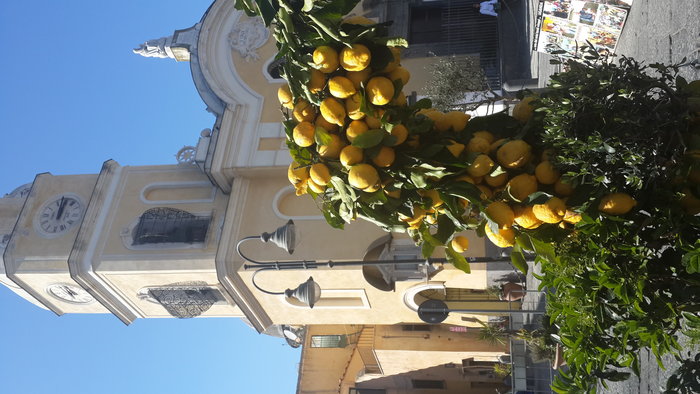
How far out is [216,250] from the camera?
11.8 meters

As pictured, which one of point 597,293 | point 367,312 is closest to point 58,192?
point 367,312

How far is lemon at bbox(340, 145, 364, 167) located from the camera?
11.6 ft

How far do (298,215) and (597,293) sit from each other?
30.0 ft

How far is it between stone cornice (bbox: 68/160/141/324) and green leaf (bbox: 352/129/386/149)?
10382 millimetres

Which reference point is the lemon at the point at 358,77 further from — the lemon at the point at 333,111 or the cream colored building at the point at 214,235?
the cream colored building at the point at 214,235

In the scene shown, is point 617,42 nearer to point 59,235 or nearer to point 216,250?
point 216,250

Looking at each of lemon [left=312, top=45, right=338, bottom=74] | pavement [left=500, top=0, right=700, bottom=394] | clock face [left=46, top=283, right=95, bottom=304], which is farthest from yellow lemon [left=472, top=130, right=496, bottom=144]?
clock face [left=46, top=283, right=95, bottom=304]

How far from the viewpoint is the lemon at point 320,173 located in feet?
12.1

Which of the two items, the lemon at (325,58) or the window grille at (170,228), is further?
the window grille at (170,228)

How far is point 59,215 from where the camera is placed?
42.1 ft

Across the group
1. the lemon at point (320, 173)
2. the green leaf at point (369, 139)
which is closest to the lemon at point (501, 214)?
the green leaf at point (369, 139)

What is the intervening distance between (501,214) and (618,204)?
2.15 ft

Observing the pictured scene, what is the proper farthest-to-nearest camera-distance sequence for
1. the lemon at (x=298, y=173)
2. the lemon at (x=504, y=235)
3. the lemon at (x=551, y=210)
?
the lemon at (x=298, y=173) → the lemon at (x=504, y=235) → the lemon at (x=551, y=210)

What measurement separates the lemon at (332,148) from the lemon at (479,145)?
0.83 m
